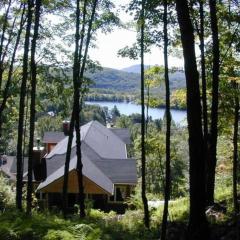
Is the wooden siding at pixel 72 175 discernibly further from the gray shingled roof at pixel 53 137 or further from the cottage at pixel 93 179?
the gray shingled roof at pixel 53 137

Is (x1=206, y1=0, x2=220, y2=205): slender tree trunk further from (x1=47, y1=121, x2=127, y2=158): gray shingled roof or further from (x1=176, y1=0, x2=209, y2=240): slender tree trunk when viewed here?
(x1=47, y1=121, x2=127, y2=158): gray shingled roof

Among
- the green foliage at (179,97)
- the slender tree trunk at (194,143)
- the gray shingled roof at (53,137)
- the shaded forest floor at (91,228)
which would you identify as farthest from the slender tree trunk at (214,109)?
the gray shingled roof at (53,137)

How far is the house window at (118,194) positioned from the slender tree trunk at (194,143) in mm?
25386

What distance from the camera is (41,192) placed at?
3425cm

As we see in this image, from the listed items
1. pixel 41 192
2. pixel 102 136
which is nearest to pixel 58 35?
pixel 41 192

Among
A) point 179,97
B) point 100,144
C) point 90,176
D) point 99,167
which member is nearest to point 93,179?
point 90,176

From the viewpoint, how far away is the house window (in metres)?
34.6

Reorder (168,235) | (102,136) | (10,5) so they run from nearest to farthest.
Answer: (168,235) < (10,5) < (102,136)

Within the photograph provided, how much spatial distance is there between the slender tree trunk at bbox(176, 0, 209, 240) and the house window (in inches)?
999

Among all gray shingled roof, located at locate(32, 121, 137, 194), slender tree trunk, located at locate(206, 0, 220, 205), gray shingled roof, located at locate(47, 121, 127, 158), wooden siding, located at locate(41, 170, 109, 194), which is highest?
slender tree trunk, located at locate(206, 0, 220, 205)

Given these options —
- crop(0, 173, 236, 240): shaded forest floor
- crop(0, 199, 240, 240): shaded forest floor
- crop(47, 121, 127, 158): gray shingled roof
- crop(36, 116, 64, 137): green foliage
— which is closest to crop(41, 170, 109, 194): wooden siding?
crop(47, 121, 127, 158): gray shingled roof

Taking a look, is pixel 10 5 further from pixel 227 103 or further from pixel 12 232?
pixel 12 232

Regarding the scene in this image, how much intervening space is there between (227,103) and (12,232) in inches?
455

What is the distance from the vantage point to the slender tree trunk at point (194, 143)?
9422mm
